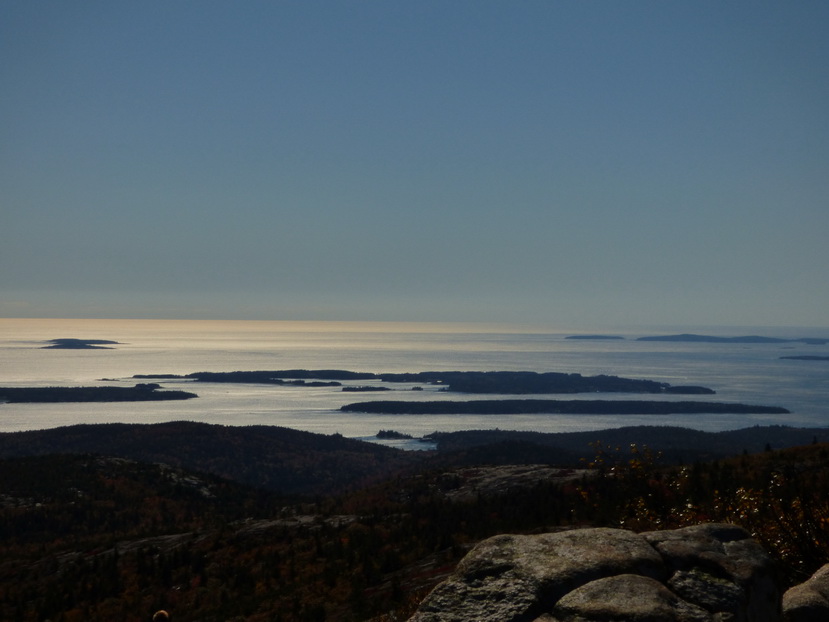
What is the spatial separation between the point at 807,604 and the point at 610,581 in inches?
148

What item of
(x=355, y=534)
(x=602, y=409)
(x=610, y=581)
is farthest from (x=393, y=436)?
(x=610, y=581)

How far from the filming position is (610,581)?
7352 millimetres

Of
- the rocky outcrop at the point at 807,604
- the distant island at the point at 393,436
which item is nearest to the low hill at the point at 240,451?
the distant island at the point at 393,436

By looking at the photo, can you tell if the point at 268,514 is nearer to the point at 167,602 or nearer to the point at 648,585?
the point at 167,602

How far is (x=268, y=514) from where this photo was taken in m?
55.2

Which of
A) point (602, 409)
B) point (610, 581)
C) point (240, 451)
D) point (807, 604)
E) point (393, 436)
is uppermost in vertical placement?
point (610, 581)

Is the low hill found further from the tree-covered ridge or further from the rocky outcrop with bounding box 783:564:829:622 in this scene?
the rocky outcrop with bounding box 783:564:829:622

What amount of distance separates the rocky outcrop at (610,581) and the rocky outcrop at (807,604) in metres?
0.87

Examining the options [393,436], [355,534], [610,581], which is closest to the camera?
[610,581]

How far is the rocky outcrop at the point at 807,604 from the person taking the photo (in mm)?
9062

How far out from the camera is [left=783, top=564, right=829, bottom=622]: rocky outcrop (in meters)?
9.06

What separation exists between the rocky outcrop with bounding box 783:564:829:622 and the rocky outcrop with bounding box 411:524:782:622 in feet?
2.85

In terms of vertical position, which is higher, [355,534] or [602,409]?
[355,534]

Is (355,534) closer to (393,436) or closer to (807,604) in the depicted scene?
(807,604)
